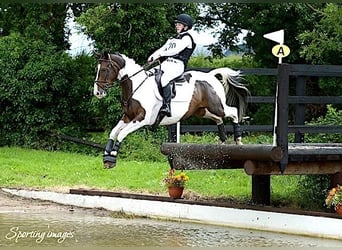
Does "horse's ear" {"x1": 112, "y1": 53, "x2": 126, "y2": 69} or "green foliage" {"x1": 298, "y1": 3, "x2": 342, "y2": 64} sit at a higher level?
"green foliage" {"x1": 298, "y1": 3, "x2": 342, "y2": 64}

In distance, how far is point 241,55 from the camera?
73.8 ft

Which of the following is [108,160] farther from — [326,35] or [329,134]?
[326,35]

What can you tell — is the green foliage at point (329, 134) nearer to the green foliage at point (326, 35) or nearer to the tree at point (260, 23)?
the green foliage at point (326, 35)

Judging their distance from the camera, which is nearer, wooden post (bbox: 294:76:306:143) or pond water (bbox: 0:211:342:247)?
pond water (bbox: 0:211:342:247)

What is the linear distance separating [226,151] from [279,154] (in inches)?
40.0

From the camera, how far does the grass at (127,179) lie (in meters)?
12.1

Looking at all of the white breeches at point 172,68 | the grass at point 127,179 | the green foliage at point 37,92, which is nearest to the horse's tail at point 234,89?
the white breeches at point 172,68

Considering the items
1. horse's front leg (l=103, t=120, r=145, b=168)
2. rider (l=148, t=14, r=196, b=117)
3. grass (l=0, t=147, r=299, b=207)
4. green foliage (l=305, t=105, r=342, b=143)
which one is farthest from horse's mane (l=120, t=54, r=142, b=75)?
green foliage (l=305, t=105, r=342, b=143)

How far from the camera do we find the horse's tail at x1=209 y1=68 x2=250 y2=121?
33.0ft

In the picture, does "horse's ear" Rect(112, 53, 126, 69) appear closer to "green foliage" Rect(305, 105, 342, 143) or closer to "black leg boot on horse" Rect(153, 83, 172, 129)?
"black leg boot on horse" Rect(153, 83, 172, 129)

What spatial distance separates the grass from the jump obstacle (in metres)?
1.59

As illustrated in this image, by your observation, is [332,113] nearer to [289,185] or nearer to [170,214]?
[289,185]

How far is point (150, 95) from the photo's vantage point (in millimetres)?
9102

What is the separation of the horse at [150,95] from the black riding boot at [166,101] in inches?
2.4
